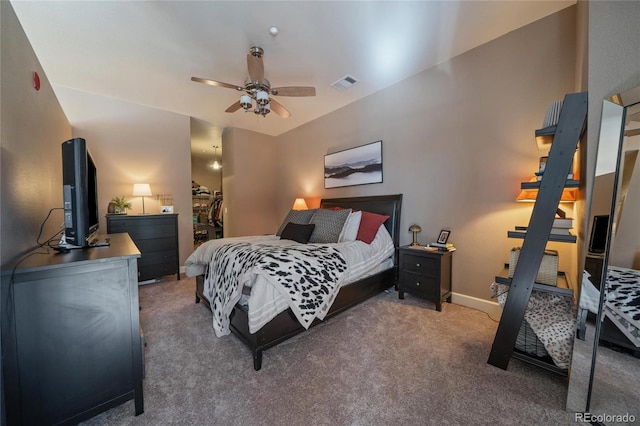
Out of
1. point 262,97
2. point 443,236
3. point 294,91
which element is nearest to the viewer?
point 262,97

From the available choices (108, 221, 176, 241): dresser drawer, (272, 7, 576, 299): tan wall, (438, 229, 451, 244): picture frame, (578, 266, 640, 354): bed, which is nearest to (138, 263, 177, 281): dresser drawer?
(108, 221, 176, 241): dresser drawer

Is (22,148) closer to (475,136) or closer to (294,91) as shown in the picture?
(294,91)

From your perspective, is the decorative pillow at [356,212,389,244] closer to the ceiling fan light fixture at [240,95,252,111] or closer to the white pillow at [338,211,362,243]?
the white pillow at [338,211,362,243]

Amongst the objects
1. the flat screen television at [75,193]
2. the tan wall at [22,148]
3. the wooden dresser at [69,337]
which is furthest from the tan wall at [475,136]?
the tan wall at [22,148]

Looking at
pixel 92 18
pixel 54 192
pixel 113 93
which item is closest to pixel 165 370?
pixel 54 192

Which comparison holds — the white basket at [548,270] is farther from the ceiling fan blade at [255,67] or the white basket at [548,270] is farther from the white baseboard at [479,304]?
the ceiling fan blade at [255,67]

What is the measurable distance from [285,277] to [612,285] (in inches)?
74.3

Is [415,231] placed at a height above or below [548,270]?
above

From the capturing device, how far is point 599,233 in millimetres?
1238

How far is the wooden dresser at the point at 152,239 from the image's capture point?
11.2ft

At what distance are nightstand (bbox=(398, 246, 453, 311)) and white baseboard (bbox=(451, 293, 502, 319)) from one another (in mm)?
90

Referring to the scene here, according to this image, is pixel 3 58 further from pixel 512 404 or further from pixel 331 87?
pixel 512 404

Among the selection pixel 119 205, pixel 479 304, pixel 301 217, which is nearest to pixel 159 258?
pixel 119 205

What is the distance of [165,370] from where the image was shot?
1.68 m
